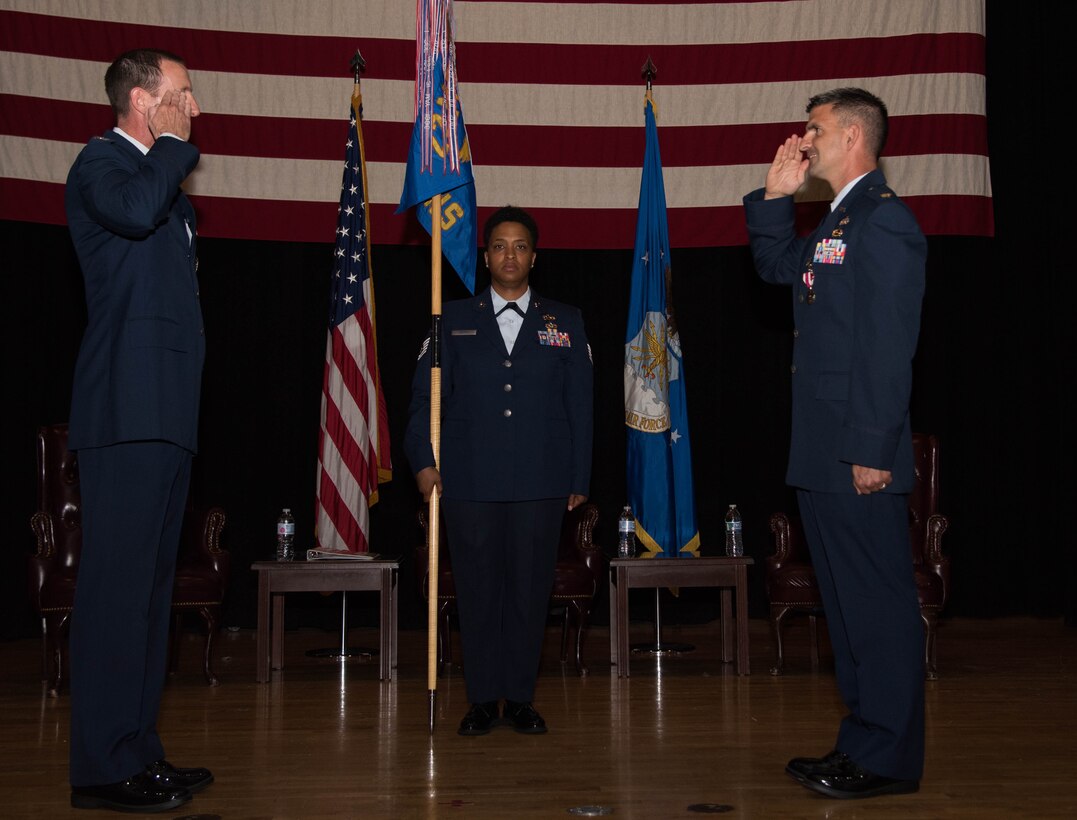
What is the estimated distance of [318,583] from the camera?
5.28m

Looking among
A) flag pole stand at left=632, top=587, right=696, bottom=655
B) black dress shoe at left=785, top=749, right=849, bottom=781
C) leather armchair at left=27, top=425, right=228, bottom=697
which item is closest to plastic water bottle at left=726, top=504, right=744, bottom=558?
flag pole stand at left=632, top=587, right=696, bottom=655

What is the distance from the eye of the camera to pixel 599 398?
7.02m

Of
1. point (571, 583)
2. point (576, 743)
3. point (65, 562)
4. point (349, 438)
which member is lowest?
point (576, 743)

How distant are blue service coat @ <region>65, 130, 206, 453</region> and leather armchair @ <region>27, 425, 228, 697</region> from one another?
92.3 inches

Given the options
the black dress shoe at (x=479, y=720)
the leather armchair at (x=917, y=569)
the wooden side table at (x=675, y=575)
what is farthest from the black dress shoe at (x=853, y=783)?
the wooden side table at (x=675, y=575)

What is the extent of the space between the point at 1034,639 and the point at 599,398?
9.16 feet

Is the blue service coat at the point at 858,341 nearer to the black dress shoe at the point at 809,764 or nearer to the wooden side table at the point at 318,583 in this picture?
the black dress shoe at the point at 809,764

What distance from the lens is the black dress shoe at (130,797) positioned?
2680 millimetres

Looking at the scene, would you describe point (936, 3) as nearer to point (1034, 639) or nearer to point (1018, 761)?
point (1034, 639)

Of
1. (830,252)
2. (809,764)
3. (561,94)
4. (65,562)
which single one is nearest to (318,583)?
(65,562)

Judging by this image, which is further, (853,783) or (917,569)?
(917,569)

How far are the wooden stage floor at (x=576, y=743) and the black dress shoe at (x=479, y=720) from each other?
2.3 inches

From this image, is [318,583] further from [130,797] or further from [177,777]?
[130,797]

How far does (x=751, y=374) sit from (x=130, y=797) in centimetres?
502
